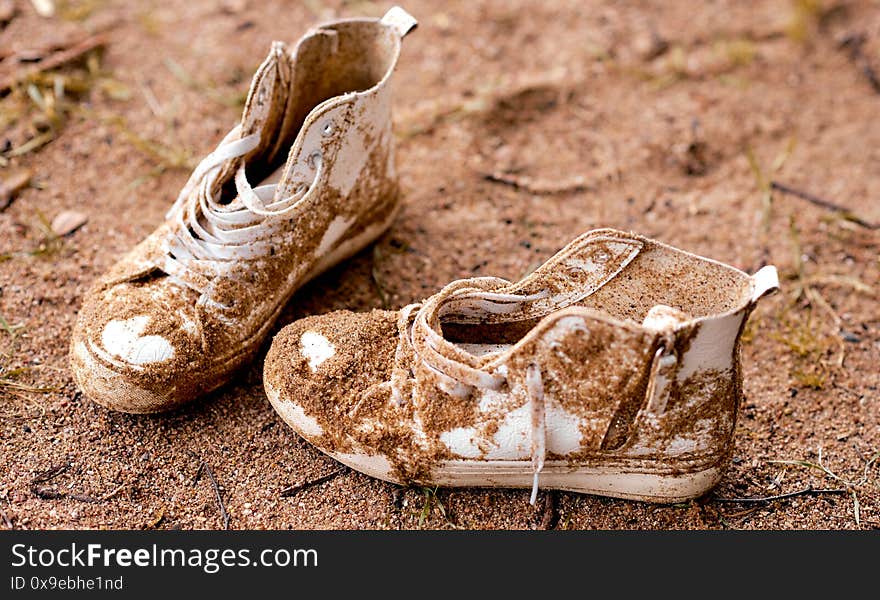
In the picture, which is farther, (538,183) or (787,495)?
(538,183)

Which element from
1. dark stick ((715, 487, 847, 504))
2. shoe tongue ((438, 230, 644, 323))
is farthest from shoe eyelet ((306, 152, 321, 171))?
dark stick ((715, 487, 847, 504))

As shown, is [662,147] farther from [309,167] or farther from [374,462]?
[374,462]

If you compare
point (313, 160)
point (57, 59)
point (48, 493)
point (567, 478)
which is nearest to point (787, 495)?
point (567, 478)

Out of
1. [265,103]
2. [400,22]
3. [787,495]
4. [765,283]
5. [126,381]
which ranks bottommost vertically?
[787,495]

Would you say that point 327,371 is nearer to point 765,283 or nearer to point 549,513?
point 549,513

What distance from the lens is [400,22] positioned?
2.16 meters

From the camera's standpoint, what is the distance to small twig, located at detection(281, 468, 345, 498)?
6.18 ft

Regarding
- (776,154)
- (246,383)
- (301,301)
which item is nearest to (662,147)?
(776,154)

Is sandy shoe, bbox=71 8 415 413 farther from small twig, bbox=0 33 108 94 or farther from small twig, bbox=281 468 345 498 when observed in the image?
small twig, bbox=0 33 108 94

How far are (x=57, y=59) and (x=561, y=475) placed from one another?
2274 millimetres

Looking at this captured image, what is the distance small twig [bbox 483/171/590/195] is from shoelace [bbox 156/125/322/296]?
868mm

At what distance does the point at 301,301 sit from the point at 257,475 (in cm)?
55

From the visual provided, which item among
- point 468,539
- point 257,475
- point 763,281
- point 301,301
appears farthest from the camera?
point 301,301

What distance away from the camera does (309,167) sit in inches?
79.7
